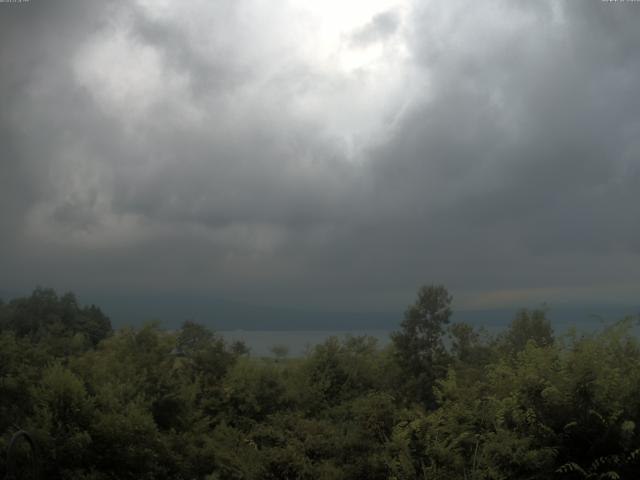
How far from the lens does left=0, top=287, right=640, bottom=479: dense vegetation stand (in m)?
9.38

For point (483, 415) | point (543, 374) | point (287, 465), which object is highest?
point (543, 374)

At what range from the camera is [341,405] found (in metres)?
22.8

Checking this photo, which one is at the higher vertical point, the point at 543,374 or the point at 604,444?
the point at 543,374

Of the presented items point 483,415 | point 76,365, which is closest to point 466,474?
point 483,415

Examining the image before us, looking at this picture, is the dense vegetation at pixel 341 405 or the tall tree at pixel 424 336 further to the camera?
the tall tree at pixel 424 336

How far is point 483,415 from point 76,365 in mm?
10345

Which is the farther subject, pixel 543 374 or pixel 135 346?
pixel 135 346

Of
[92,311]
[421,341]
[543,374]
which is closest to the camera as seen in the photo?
[543,374]

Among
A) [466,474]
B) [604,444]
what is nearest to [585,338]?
[604,444]

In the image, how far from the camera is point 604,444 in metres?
9.14

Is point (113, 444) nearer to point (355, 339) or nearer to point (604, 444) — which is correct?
point (604, 444)

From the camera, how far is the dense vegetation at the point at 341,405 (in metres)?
9.38

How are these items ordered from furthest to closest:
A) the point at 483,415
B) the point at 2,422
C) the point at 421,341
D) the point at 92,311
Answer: the point at 92,311 < the point at 421,341 < the point at 2,422 < the point at 483,415

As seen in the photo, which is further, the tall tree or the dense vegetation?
the tall tree
